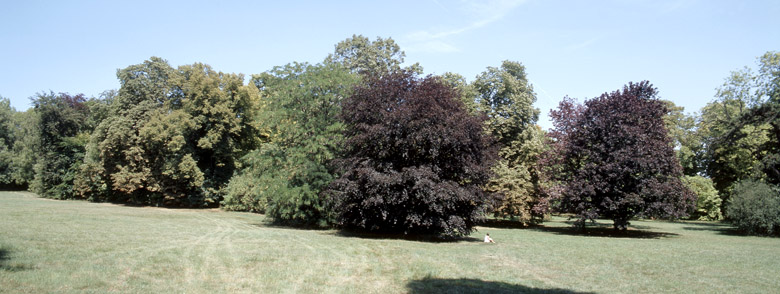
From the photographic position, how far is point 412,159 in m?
22.2

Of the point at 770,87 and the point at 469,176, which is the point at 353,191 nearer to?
the point at 469,176

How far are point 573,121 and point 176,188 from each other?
117 feet

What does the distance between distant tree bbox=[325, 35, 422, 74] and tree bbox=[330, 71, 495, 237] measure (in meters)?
19.1

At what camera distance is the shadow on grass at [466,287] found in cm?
1120

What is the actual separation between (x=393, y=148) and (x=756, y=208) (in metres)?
25.7

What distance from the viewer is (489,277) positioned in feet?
42.5

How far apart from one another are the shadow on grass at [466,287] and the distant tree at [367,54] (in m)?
31.4

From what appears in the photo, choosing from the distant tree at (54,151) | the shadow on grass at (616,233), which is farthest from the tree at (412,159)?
the distant tree at (54,151)

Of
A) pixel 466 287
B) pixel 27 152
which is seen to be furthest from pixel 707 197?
pixel 27 152

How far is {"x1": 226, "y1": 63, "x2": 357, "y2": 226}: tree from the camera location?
25.2 metres

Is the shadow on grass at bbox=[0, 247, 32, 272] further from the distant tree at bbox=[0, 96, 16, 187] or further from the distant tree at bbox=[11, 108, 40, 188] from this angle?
the distant tree at bbox=[0, 96, 16, 187]

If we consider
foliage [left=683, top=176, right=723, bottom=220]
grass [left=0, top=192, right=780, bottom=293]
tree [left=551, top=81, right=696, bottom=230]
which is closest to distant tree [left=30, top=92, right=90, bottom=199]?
grass [left=0, top=192, right=780, bottom=293]

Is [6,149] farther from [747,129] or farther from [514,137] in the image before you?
[747,129]

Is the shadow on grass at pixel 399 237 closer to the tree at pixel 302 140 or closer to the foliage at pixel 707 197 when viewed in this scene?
the tree at pixel 302 140
